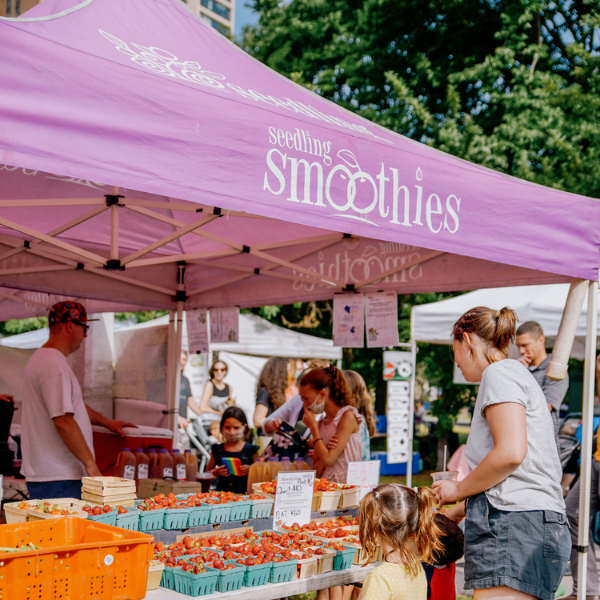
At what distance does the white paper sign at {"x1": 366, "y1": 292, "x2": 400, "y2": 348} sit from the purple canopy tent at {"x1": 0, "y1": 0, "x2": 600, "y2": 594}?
0.30 feet

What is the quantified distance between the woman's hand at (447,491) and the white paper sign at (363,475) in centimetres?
132

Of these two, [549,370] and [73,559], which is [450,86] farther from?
[73,559]

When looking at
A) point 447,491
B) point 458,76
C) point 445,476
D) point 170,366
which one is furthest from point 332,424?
point 458,76

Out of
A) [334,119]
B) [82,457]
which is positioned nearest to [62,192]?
[82,457]

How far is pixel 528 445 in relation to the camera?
2.45 m

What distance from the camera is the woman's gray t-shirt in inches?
94.6

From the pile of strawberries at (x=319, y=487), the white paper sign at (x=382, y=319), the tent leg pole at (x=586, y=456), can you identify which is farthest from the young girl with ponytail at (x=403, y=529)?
the white paper sign at (x=382, y=319)

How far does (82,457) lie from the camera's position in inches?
150

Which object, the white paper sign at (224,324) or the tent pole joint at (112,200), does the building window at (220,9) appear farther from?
the tent pole joint at (112,200)

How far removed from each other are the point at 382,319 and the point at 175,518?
2414 millimetres

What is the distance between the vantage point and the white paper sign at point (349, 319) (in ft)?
16.8

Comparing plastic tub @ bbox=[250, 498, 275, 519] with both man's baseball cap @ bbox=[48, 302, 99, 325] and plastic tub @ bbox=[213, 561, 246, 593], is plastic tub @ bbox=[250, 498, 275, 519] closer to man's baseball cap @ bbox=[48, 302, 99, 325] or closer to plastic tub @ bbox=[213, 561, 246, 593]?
plastic tub @ bbox=[213, 561, 246, 593]

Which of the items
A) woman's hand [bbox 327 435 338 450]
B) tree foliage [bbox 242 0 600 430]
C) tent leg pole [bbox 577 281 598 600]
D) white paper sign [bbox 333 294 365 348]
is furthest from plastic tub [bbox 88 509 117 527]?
tree foliage [bbox 242 0 600 430]

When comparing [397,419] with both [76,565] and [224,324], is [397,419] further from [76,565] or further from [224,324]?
[76,565]
